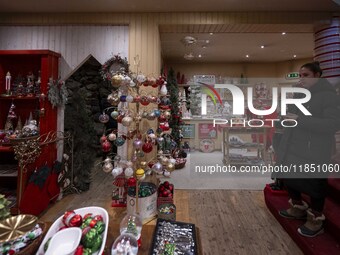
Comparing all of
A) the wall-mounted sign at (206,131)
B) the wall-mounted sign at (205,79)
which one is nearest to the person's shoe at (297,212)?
the wall-mounted sign at (206,131)

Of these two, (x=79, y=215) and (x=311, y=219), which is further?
(x=311, y=219)

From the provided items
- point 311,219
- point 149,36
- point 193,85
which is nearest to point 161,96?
point 149,36

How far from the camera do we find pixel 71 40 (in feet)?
10.5

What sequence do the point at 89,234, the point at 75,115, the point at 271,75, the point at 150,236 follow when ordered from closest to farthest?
the point at 89,234 < the point at 150,236 < the point at 75,115 < the point at 271,75

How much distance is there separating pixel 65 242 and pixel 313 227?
226 cm

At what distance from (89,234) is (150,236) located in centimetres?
44

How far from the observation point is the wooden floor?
88.2 inches

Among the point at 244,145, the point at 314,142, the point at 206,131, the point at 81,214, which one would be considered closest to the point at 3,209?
the point at 81,214

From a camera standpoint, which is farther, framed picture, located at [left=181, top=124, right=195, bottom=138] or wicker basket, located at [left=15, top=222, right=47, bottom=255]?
framed picture, located at [left=181, top=124, right=195, bottom=138]

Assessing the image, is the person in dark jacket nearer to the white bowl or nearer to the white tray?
the white tray

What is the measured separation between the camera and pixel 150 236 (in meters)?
1.25

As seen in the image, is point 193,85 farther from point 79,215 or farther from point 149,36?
point 79,215

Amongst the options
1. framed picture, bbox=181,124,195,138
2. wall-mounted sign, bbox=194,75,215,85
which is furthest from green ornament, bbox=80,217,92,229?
wall-mounted sign, bbox=194,75,215,85

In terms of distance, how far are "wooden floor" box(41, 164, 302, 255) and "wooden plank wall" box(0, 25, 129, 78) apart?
72.2 inches
